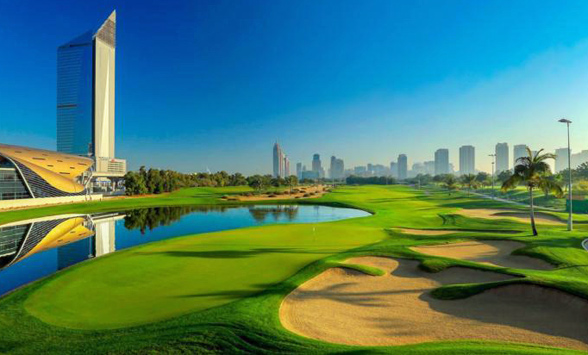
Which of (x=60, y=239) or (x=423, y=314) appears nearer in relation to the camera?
(x=423, y=314)

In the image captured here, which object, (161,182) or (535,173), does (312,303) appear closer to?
(535,173)

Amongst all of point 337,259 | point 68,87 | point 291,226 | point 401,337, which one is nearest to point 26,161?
point 291,226

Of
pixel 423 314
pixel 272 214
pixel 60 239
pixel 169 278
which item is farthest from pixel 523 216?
pixel 60 239

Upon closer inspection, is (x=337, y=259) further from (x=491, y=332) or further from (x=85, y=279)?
(x=85, y=279)

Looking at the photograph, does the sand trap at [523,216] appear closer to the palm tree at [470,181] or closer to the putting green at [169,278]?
the putting green at [169,278]

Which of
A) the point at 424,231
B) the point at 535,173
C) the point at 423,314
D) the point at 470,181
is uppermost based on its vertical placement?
the point at 535,173

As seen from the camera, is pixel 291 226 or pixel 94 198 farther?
pixel 94 198

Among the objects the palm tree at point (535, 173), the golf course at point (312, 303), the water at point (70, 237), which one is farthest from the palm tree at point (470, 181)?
the golf course at point (312, 303)
